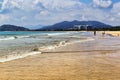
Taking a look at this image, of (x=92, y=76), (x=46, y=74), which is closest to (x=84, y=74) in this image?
(x=92, y=76)

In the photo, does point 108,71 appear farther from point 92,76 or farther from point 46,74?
point 46,74

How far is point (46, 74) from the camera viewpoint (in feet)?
36.1

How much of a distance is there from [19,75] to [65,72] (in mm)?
1733

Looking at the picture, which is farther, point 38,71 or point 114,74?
point 38,71

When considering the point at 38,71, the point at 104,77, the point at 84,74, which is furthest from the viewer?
the point at 38,71

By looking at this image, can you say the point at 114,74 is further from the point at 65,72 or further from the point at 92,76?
the point at 65,72

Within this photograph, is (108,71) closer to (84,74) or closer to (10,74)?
(84,74)

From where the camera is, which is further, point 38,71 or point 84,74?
point 38,71

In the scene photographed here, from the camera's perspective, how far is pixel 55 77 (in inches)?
406

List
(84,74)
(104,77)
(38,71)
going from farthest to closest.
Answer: (38,71) → (84,74) → (104,77)

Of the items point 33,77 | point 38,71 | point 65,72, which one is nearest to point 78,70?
point 65,72

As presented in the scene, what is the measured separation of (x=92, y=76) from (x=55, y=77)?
1255 millimetres

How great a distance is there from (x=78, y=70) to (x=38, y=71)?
5.12 feet

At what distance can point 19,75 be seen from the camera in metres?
10.8
